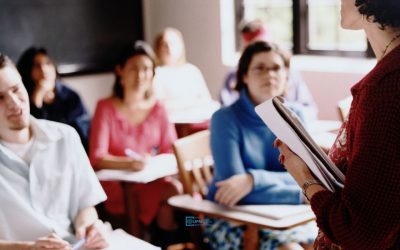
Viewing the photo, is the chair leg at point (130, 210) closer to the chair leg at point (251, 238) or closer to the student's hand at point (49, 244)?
the chair leg at point (251, 238)

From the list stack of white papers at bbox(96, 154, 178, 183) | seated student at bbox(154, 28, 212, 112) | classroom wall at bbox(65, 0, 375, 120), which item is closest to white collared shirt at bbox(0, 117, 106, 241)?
stack of white papers at bbox(96, 154, 178, 183)

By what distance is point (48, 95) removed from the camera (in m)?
1.76

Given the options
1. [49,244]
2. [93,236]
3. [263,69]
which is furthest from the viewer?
[263,69]

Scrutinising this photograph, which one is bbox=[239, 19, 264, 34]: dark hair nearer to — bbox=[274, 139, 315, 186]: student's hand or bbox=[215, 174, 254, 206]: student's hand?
bbox=[215, 174, 254, 206]: student's hand

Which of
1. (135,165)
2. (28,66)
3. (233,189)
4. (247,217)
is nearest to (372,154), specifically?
(247,217)

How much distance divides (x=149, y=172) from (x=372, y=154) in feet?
4.22

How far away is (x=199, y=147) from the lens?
7.54ft

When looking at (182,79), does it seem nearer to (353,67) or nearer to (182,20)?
(182,20)

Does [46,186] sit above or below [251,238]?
above

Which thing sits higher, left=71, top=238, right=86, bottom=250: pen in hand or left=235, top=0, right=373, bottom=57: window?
left=235, top=0, right=373, bottom=57: window

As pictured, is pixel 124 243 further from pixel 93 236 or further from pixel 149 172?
pixel 149 172

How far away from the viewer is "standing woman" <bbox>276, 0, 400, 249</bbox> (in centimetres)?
97

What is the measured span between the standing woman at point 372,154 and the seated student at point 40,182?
1.93 feet

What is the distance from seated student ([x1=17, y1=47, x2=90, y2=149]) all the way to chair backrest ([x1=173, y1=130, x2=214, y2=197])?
358 mm
